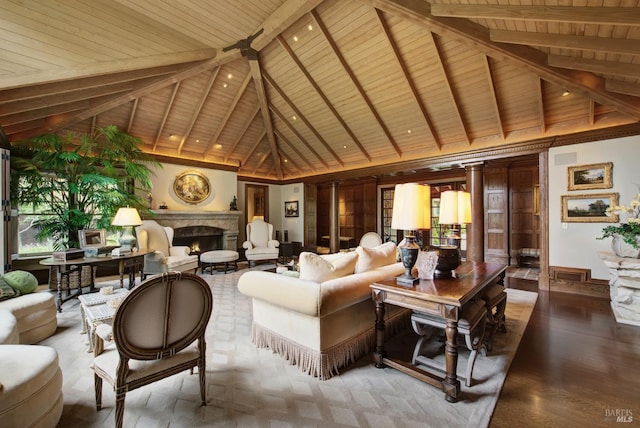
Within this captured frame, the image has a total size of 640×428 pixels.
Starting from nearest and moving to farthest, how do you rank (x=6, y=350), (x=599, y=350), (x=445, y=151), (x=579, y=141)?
1. (x=6, y=350)
2. (x=599, y=350)
3. (x=579, y=141)
4. (x=445, y=151)

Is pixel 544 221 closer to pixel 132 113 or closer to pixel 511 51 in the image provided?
pixel 511 51

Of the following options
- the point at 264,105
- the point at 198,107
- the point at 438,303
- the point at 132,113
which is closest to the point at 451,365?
the point at 438,303

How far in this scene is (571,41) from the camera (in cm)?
293

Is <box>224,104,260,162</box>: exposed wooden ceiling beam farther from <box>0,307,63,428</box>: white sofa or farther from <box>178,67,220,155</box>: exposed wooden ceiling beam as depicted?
<box>0,307,63,428</box>: white sofa

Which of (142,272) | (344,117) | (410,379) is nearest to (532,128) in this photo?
(344,117)

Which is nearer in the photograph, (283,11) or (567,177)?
(283,11)

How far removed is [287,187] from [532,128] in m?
6.98

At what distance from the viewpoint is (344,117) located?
6395 mm

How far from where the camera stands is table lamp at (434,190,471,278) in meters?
2.46

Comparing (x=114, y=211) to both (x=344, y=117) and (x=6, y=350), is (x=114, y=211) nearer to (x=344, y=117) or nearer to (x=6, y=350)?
(x=6, y=350)

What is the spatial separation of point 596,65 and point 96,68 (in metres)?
6.46

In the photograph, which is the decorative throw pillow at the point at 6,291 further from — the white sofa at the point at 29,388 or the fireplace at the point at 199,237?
the fireplace at the point at 199,237

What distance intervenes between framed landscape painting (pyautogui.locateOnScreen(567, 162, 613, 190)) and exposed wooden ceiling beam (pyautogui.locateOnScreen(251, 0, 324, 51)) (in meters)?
4.99

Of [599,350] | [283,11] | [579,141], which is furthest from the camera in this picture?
[579,141]
